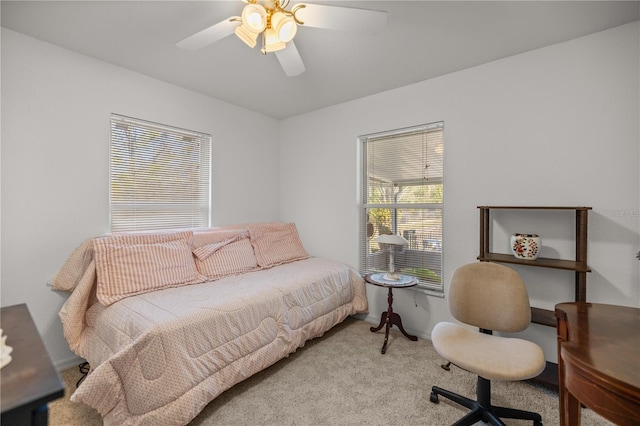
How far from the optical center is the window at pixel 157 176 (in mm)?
2588

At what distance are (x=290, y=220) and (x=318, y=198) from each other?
567 mm

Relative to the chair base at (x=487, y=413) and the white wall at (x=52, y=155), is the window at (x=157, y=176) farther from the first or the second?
the chair base at (x=487, y=413)

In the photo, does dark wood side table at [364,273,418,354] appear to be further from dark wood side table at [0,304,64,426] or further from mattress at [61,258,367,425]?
dark wood side table at [0,304,64,426]

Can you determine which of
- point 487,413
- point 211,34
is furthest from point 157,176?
point 487,413

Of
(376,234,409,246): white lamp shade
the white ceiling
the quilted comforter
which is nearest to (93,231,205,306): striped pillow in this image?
the quilted comforter

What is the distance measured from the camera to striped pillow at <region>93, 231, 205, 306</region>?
2021 mm

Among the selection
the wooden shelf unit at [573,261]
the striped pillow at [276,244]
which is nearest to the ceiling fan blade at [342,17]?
the wooden shelf unit at [573,261]

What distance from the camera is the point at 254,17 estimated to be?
5.04 feet

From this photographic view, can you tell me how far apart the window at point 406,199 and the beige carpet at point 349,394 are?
85 centimetres

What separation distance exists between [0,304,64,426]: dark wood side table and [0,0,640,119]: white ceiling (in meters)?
1.87

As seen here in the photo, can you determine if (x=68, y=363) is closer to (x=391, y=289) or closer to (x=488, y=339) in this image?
(x=391, y=289)

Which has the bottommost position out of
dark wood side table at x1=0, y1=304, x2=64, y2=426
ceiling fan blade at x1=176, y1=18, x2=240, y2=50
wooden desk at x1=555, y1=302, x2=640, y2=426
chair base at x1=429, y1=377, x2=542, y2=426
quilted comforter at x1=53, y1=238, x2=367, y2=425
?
chair base at x1=429, y1=377, x2=542, y2=426

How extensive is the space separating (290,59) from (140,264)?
6.09 ft

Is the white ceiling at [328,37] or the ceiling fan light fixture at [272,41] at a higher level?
the white ceiling at [328,37]
